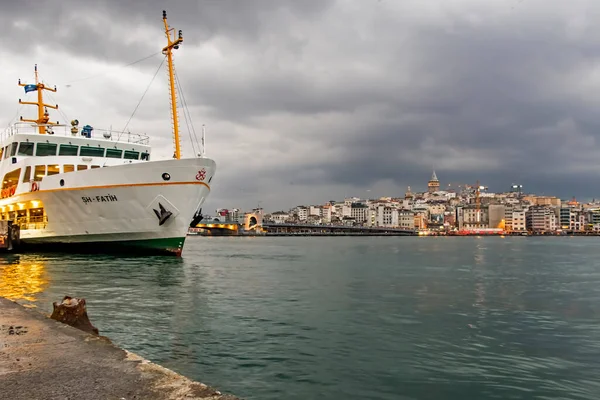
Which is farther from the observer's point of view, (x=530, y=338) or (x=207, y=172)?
(x=207, y=172)

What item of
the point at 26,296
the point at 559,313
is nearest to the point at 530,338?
the point at 559,313

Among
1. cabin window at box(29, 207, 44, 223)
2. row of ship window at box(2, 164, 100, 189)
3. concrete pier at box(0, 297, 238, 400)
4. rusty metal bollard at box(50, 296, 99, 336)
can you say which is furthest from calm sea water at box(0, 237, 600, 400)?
row of ship window at box(2, 164, 100, 189)

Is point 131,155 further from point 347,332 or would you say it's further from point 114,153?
→ point 347,332

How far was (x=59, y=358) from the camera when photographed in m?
5.73

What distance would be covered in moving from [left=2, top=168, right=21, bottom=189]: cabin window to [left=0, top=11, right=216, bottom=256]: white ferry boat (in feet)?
0.27

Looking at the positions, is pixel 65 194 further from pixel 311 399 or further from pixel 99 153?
pixel 311 399

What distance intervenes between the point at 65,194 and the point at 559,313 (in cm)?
2849

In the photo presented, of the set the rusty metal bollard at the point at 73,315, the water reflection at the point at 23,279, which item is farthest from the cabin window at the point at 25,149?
the rusty metal bollard at the point at 73,315

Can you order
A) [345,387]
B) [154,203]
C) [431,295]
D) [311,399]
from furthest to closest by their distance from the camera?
1. [154,203]
2. [431,295]
3. [345,387]
4. [311,399]

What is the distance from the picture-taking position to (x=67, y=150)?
34375 mm

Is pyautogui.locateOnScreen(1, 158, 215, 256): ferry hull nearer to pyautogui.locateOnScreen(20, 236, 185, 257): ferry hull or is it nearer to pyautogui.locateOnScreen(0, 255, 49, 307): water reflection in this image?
pyautogui.locateOnScreen(20, 236, 185, 257): ferry hull

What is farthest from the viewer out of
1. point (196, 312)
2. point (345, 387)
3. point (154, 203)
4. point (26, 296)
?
point (154, 203)

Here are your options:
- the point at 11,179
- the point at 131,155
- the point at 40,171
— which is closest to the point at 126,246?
the point at 40,171

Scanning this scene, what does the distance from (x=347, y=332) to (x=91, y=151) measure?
28.6 m
